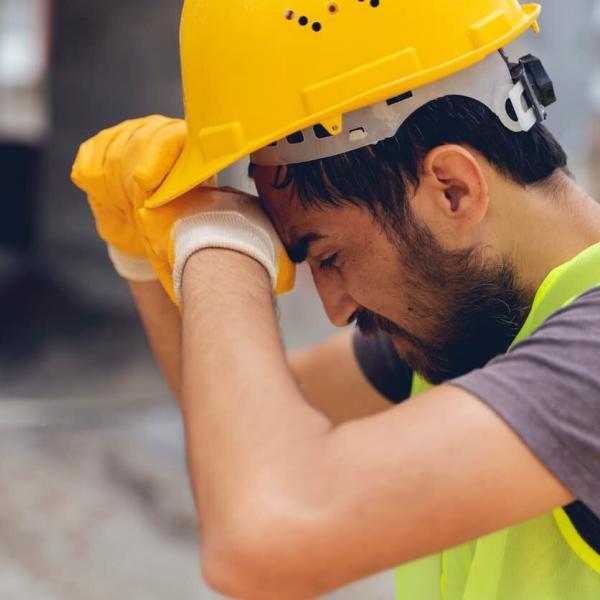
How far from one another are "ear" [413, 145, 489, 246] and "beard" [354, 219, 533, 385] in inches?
1.1

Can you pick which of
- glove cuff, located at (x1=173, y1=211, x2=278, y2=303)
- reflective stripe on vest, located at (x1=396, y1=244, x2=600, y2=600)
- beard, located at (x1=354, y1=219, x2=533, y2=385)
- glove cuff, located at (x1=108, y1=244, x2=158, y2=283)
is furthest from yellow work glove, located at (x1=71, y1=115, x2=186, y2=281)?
reflective stripe on vest, located at (x1=396, y1=244, x2=600, y2=600)

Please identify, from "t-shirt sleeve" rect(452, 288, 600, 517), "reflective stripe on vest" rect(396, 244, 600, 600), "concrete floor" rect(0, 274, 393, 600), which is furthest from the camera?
"concrete floor" rect(0, 274, 393, 600)

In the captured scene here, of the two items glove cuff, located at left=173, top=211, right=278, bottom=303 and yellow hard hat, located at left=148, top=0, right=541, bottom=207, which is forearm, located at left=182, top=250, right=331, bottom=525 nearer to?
glove cuff, located at left=173, top=211, right=278, bottom=303

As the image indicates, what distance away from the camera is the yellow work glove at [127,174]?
179 cm

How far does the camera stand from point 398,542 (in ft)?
4.08

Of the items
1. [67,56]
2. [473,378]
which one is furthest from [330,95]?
[67,56]

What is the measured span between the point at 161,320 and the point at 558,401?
1.08 meters

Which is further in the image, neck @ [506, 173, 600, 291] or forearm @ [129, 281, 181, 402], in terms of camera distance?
forearm @ [129, 281, 181, 402]

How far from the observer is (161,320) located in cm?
214

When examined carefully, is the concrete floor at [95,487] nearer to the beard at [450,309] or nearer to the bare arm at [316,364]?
the bare arm at [316,364]

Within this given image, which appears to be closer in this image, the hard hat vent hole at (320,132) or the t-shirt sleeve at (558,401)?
the t-shirt sleeve at (558,401)

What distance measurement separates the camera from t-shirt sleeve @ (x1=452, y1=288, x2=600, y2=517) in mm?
1226

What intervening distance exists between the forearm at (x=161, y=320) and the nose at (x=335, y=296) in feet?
1.29

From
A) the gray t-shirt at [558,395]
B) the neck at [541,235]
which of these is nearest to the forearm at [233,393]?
the gray t-shirt at [558,395]
